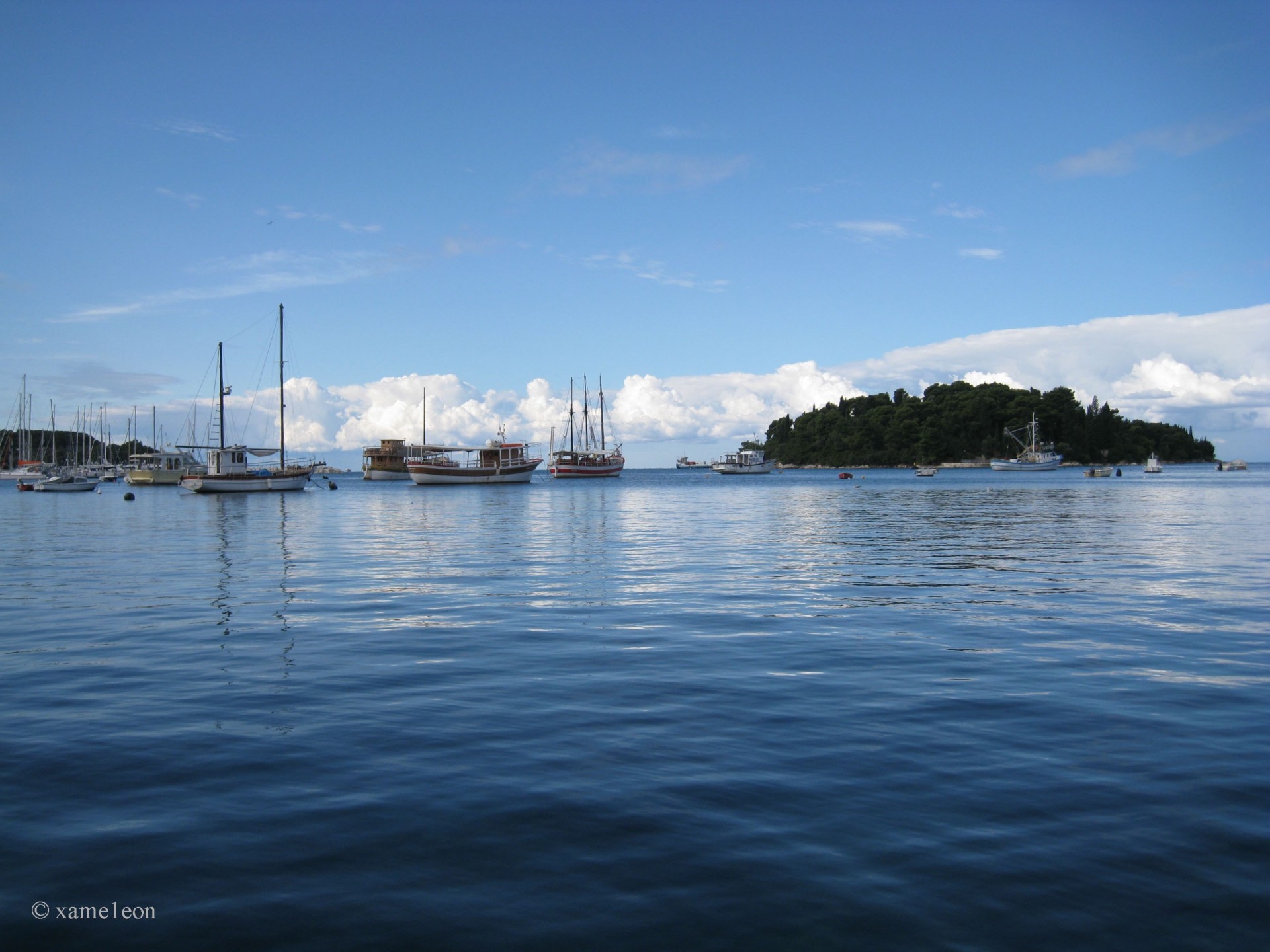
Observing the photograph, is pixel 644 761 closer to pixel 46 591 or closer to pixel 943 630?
pixel 943 630

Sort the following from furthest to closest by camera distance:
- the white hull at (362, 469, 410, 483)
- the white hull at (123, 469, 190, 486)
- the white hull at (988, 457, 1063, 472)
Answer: the white hull at (988, 457, 1063, 472) < the white hull at (362, 469, 410, 483) < the white hull at (123, 469, 190, 486)

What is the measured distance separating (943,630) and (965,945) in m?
11.0

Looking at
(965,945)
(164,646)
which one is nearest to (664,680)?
(965,945)

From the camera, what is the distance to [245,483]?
84.8 meters

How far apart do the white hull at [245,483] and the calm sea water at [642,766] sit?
64.7 metres

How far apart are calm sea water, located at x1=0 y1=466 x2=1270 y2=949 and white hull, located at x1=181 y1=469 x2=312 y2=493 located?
64.7 meters

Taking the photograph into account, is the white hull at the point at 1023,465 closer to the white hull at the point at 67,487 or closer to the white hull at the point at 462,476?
the white hull at the point at 462,476

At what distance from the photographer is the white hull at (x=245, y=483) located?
267 feet

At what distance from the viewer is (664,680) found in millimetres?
12000

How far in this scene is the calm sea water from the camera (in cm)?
567

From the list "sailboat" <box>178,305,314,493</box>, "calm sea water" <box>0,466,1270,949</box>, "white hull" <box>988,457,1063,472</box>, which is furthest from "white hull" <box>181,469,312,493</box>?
"white hull" <box>988,457,1063,472</box>

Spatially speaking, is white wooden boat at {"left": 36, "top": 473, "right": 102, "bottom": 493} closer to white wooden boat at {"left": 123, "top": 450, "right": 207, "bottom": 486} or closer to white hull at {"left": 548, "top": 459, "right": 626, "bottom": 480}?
white wooden boat at {"left": 123, "top": 450, "right": 207, "bottom": 486}

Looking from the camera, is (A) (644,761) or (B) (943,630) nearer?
(A) (644,761)

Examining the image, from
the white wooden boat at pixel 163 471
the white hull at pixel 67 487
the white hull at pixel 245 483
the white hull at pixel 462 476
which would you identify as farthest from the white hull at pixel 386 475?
the white hull at pixel 245 483
